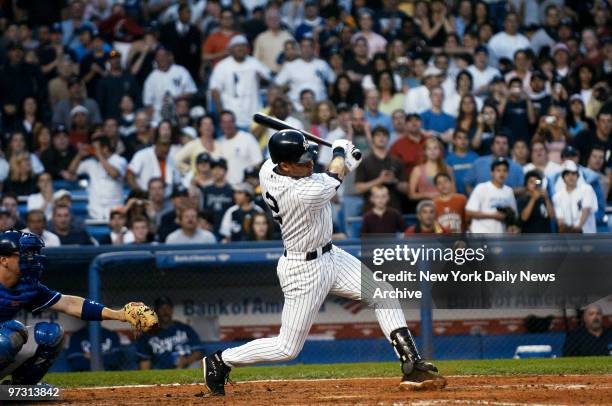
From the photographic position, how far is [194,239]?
1180 centimetres

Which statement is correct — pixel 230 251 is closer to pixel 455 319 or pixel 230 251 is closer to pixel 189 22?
pixel 455 319

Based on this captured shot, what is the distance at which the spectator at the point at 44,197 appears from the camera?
41.0 feet

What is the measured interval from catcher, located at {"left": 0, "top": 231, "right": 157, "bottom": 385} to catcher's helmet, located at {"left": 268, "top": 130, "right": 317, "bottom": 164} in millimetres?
1267

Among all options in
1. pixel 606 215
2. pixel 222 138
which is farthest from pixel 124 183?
pixel 606 215

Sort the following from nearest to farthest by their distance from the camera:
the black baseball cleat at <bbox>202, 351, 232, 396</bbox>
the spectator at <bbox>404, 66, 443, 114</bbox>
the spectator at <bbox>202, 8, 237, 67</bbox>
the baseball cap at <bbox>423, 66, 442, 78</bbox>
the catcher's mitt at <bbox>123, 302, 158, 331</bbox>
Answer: the catcher's mitt at <bbox>123, 302, 158, 331</bbox> → the black baseball cleat at <bbox>202, 351, 232, 396</bbox> → the spectator at <bbox>404, 66, 443, 114</bbox> → the baseball cap at <bbox>423, 66, 442, 78</bbox> → the spectator at <bbox>202, 8, 237, 67</bbox>

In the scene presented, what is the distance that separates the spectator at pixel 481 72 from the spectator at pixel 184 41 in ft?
11.9

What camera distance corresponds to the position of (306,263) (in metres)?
7.34

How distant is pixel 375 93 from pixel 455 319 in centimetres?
382

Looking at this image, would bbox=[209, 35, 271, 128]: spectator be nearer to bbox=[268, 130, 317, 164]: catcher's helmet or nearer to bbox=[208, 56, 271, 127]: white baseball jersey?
bbox=[208, 56, 271, 127]: white baseball jersey

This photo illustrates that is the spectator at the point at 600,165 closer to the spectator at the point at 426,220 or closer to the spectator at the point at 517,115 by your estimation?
the spectator at the point at 517,115

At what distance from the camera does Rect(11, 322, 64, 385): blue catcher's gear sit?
290 inches

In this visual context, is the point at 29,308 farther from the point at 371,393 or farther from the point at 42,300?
the point at 371,393

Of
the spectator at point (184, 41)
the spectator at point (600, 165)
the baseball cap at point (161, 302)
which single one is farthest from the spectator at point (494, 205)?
the spectator at point (184, 41)

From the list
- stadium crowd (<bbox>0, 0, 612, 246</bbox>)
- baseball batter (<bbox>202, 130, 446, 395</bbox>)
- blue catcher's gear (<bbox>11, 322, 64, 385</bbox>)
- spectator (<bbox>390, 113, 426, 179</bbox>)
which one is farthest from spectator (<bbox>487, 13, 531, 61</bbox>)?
blue catcher's gear (<bbox>11, 322, 64, 385</bbox>)
